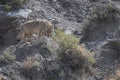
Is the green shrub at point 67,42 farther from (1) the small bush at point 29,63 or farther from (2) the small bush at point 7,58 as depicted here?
(2) the small bush at point 7,58

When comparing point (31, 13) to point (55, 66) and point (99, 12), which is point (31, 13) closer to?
point (99, 12)

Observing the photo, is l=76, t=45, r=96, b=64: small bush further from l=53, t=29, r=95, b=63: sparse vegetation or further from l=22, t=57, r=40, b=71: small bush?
l=22, t=57, r=40, b=71: small bush

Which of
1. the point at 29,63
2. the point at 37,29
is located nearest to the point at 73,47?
the point at 29,63

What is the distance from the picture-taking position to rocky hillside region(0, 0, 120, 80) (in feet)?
40.0

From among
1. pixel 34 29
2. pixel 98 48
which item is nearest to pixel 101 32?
pixel 98 48

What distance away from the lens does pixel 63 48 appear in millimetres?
12500

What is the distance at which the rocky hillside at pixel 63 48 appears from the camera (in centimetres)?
1220

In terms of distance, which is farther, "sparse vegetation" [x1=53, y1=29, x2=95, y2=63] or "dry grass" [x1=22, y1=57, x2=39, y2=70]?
"sparse vegetation" [x1=53, y1=29, x2=95, y2=63]

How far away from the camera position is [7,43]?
16766mm

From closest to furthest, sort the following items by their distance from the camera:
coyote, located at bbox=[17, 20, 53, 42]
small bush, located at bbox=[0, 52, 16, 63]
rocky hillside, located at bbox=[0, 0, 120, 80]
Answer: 1. rocky hillside, located at bbox=[0, 0, 120, 80]
2. small bush, located at bbox=[0, 52, 16, 63]
3. coyote, located at bbox=[17, 20, 53, 42]

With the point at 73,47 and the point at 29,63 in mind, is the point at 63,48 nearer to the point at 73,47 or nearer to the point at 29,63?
the point at 73,47

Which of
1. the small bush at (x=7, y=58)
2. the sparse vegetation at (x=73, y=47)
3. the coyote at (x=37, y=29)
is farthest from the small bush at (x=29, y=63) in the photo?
the coyote at (x=37, y=29)

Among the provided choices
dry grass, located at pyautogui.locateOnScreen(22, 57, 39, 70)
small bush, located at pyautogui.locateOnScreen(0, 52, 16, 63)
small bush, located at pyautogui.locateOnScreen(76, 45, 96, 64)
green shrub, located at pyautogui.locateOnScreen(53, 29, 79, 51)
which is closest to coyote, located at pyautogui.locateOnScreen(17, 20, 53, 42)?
green shrub, located at pyautogui.locateOnScreen(53, 29, 79, 51)

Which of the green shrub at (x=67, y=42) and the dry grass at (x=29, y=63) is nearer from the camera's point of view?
the dry grass at (x=29, y=63)
